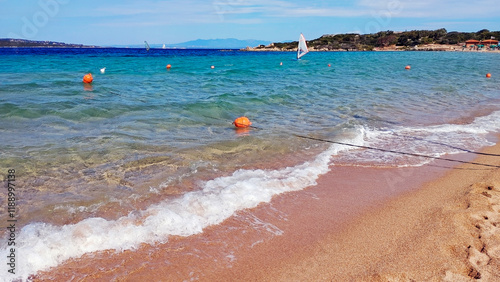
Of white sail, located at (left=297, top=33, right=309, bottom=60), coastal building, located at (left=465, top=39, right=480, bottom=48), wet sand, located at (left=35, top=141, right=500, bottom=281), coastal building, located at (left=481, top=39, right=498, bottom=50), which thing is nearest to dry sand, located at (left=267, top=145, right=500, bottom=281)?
wet sand, located at (left=35, top=141, right=500, bottom=281)

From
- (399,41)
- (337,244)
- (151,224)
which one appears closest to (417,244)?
(337,244)

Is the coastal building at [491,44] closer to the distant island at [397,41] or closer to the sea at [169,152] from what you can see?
the distant island at [397,41]

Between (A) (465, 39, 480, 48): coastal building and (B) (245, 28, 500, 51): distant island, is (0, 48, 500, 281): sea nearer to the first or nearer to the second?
(A) (465, 39, 480, 48): coastal building

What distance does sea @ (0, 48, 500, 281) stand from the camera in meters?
4.71

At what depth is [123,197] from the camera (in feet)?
18.6

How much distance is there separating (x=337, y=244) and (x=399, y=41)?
420 feet

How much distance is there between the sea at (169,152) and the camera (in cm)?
471

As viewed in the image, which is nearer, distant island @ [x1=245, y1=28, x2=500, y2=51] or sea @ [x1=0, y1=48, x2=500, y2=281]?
sea @ [x1=0, y1=48, x2=500, y2=281]

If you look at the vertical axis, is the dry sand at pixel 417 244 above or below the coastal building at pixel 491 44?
below

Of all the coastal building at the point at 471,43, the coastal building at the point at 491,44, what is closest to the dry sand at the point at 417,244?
the coastal building at the point at 491,44

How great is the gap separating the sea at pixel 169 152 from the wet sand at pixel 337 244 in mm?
308

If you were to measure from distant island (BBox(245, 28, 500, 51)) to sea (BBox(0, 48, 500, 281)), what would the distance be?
346 feet

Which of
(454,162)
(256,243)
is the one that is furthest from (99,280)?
(454,162)

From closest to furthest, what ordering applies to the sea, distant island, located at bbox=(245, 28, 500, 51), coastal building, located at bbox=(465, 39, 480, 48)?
1. the sea
2. coastal building, located at bbox=(465, 39, 480, 48)
3. distant island, located at bbox=(245, 28, 500, 51)
